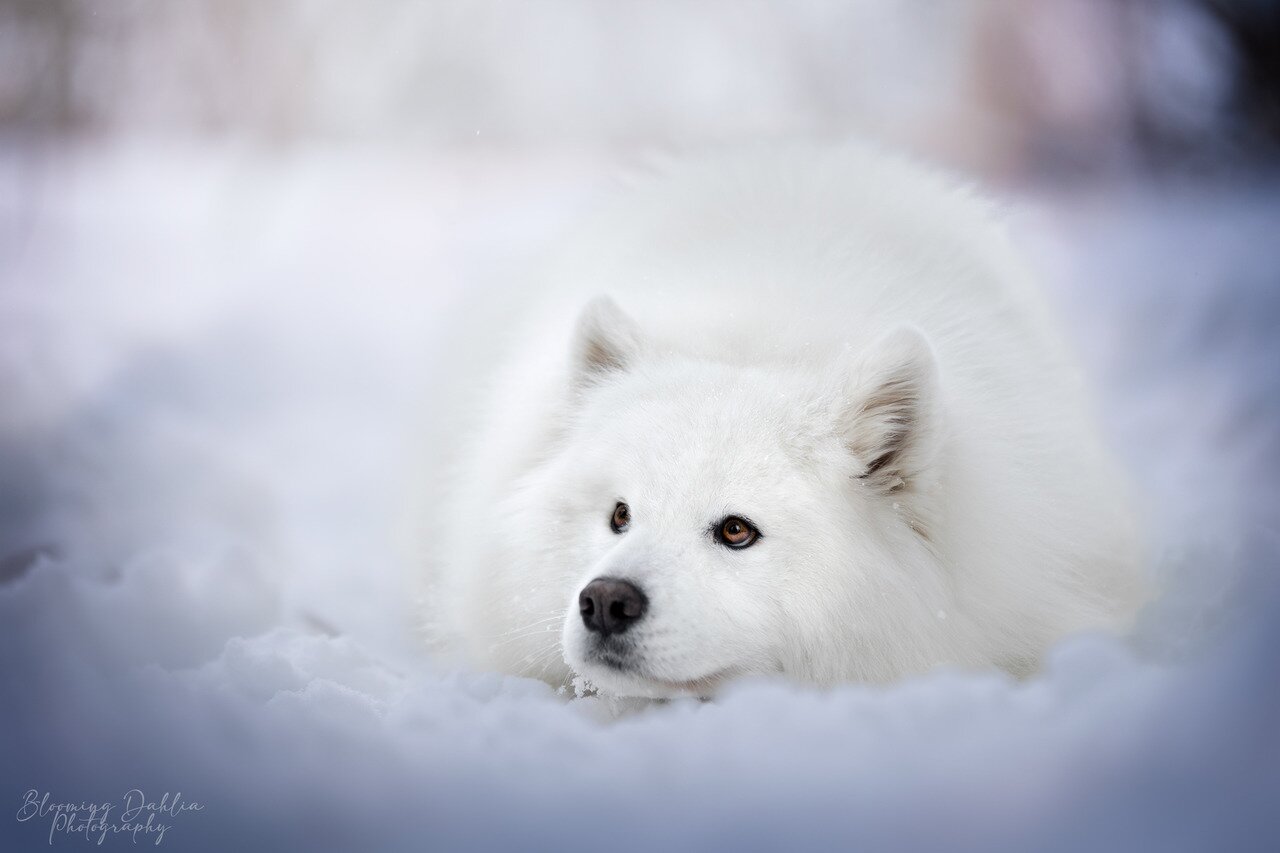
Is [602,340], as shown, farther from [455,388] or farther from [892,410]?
[455,388]

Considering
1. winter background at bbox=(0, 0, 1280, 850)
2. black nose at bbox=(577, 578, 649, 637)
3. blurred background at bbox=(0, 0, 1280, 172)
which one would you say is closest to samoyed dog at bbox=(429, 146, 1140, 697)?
black nose at bbox=(577, 578, 649, 637)

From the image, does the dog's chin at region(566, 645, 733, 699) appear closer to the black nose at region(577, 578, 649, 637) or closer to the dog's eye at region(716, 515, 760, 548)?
the black nose at region(577, 578, 649, 637)

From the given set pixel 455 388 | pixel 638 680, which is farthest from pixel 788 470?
pixel 455 388

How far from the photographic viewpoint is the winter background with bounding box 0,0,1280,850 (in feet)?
5.21

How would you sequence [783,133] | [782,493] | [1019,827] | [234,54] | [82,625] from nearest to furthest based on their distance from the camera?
[1019,827]
[782,493]
[82,625]
[234,54]
[783,133]

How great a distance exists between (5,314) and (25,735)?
1360 millimetres

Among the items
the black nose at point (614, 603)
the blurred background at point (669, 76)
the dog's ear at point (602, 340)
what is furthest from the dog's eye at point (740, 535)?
the blurred background at point (669, 76)

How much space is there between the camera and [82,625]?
2318mm

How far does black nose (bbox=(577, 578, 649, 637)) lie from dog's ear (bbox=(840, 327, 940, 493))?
1.83 ft

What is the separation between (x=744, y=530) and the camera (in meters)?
2.12

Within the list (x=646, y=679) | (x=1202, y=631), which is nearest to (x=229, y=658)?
(x=646, y=679)

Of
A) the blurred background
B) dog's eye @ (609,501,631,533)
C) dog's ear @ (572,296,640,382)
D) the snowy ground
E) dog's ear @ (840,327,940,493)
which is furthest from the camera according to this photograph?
the blurred background

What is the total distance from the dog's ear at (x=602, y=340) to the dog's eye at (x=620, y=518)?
0.39 metres

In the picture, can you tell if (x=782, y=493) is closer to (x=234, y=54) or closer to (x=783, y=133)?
(x=783, y=133)
